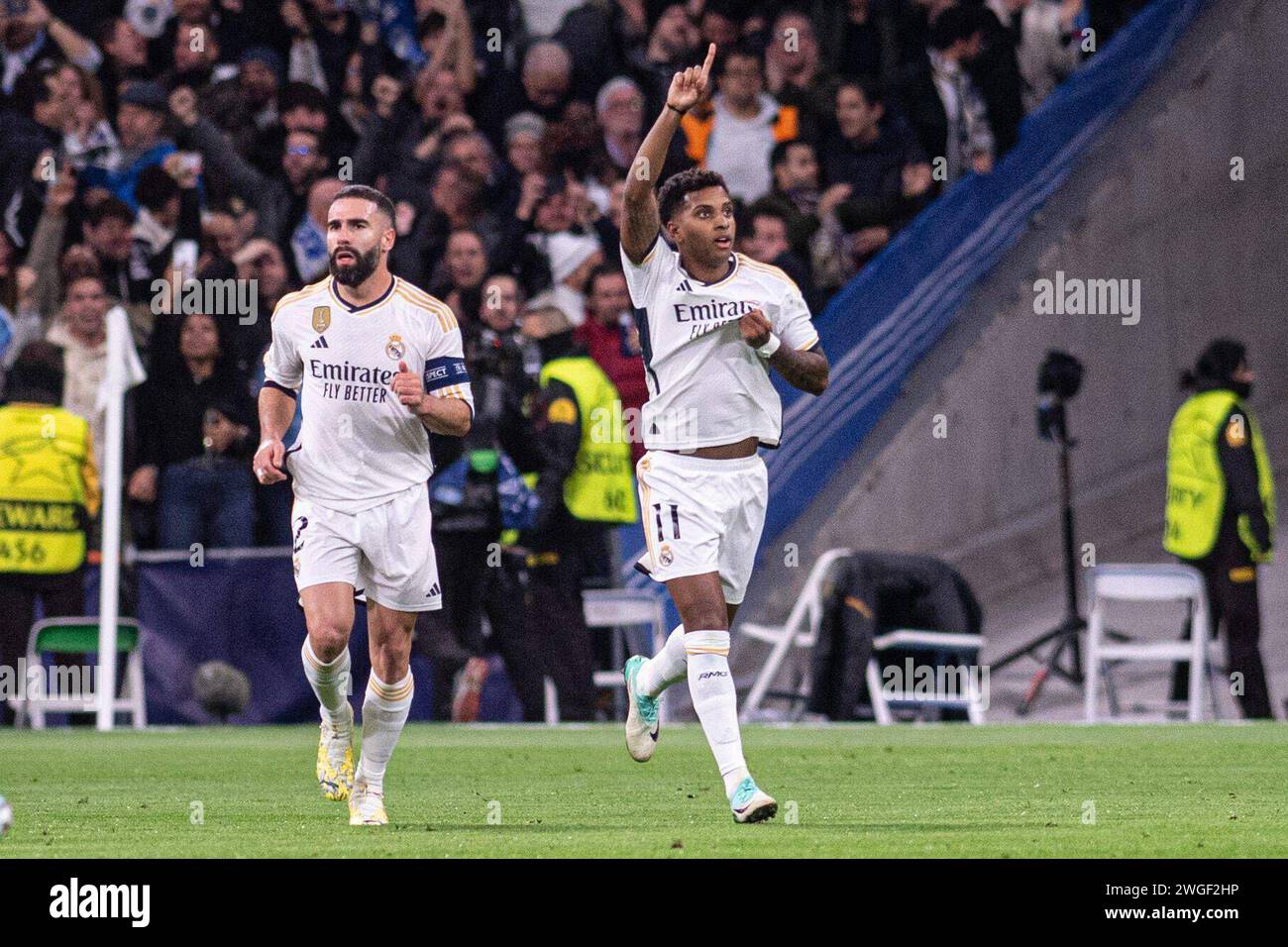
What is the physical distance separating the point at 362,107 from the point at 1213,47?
712 cm

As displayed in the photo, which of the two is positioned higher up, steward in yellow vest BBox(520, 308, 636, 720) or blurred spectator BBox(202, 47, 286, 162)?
blurred spectator BBox(202, 47, 286, 162)

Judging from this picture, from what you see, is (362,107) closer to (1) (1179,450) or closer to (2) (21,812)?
(1) (1179,450)

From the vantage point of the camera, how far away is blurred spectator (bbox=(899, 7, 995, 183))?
742 inches

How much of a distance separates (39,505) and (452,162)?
4193mm

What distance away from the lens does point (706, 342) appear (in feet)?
33.0

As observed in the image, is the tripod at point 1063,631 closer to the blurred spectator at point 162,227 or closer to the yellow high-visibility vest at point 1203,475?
the yellow high-visibility vest at point 1203,475

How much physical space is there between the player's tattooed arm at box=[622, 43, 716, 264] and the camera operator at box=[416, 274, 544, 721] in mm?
6976

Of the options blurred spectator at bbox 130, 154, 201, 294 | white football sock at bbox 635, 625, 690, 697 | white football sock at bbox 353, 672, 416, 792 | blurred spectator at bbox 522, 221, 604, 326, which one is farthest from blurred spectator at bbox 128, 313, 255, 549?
white football sock at bbox 353, 672, 416, 792

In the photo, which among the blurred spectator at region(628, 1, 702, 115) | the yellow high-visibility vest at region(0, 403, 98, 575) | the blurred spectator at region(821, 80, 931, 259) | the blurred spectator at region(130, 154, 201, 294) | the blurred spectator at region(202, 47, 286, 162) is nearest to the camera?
the yellow high-visibility vest at region(0, 403, 98, 575)

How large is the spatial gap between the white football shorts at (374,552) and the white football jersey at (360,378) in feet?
0.21

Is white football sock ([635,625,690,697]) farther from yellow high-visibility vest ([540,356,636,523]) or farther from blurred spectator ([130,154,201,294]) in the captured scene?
blurred spectator ([130,154,201,294])

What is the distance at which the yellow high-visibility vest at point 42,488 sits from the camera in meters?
17.4
